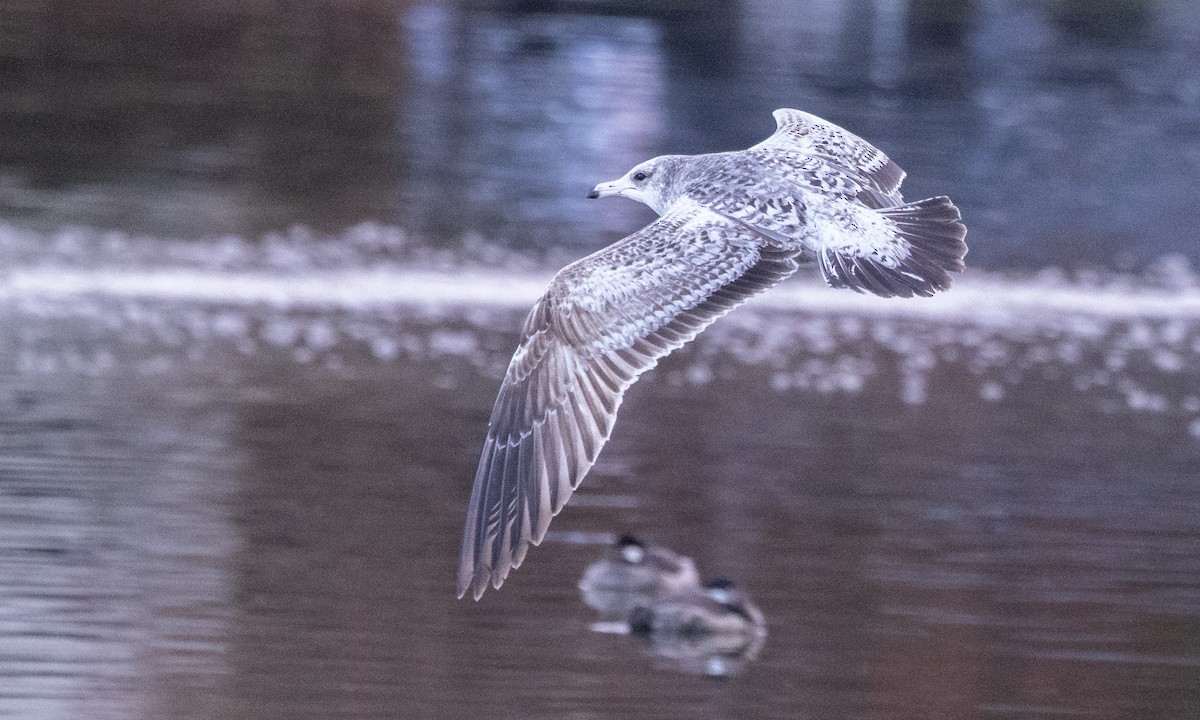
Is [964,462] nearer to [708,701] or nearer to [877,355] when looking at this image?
[877,355]

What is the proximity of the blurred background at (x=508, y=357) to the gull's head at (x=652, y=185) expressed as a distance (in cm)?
167

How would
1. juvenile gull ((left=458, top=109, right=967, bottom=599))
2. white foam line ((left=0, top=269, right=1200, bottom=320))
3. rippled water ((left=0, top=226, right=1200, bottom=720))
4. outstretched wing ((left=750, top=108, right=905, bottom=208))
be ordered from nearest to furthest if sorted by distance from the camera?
1. juvenile gull ((left=458, top=109, right=967, bottom=599))
2. outstretched wing ((left=750, top=108, right=905, bottom=208))
3. rippled water ((left=0, top=226, right=1200, bottom=720))
4. white foam line ((left=0, top=269, right=1200, bottom=320))

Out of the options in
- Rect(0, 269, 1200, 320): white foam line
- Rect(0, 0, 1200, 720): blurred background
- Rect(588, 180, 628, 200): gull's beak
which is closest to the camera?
Rect(588, 180, 628, 200): gull's beak

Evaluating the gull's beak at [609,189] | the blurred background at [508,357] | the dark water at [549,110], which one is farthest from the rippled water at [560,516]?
the gull's beak at [609,189]

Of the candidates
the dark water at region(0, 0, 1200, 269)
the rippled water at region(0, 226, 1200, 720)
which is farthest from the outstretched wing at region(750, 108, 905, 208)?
the dark water at region(0, 0, 1200, 269)

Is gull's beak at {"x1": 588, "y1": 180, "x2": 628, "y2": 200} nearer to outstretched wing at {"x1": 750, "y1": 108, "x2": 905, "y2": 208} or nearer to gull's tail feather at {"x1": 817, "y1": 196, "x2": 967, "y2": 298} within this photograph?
outstretched wing at {"x1": 750, "y1": 108, "x2": 905, "y2": 208}

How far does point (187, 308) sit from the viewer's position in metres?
11.7

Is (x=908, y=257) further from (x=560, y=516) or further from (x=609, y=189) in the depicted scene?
(x=560, y=516)

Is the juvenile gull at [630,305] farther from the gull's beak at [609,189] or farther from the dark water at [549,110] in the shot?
the dark water at [549,110]

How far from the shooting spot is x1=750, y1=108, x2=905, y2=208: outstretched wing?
5.95m

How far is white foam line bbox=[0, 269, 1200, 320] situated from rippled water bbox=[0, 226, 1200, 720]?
0.04 metres

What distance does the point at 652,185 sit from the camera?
6051 mm

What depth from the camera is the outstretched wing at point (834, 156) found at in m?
5.95

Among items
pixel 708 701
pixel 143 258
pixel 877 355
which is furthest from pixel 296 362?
pixel 708 701
